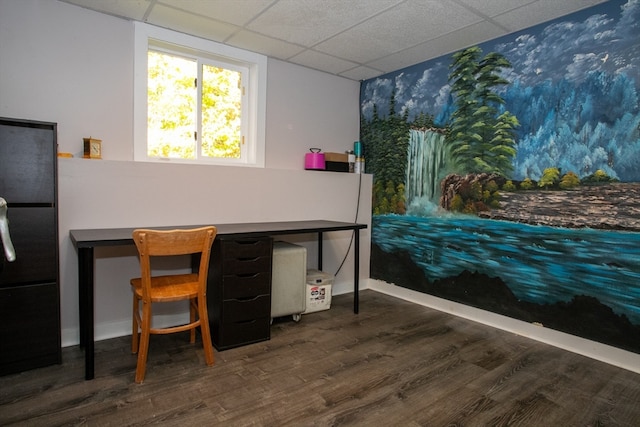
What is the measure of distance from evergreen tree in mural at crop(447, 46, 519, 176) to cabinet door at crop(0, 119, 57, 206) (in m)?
3.29

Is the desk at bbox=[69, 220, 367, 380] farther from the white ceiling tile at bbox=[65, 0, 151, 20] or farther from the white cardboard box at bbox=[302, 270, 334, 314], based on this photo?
the white ceiling tile at bbox=[65, 0, 151, 20]

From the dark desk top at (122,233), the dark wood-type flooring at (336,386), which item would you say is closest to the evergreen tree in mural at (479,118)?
the dark desk top at (122,233)

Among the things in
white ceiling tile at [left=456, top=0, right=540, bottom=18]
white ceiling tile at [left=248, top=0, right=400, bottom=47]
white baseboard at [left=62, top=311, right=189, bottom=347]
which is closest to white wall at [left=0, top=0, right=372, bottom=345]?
white baseboard at [left=62, top=311, right=189, bottom=347]

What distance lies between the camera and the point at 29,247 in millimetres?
2242

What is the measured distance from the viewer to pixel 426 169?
3848mm

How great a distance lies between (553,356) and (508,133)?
71.4 inches

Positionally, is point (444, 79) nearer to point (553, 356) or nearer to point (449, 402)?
point (553, 356)

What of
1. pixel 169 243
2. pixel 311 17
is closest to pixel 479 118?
pixel 311 17

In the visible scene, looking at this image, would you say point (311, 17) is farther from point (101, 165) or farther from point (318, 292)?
point (318, 292)

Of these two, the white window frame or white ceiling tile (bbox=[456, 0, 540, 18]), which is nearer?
white ceiling tile (bbox=[456, 0, 540, 18])

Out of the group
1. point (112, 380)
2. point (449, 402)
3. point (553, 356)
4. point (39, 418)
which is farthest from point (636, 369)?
point (39, 418)

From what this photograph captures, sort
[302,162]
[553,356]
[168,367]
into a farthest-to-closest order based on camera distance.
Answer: [302,162], [553,356], [168,367]

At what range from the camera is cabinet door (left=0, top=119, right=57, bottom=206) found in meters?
2.16

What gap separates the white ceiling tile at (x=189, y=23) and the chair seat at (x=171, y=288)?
201 centimetres
